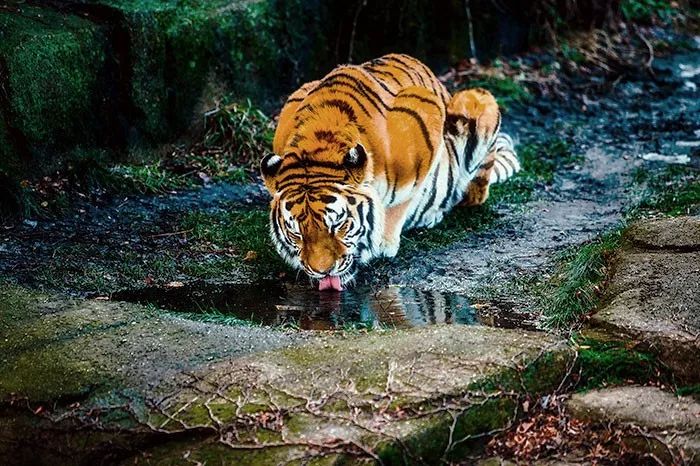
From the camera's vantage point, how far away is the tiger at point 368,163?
231 inches

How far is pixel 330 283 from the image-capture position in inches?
231

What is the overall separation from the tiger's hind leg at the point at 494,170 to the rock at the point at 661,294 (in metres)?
1.88

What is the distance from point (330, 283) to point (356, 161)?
68cm

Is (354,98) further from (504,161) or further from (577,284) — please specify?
(504,161)

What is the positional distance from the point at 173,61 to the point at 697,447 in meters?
5.54

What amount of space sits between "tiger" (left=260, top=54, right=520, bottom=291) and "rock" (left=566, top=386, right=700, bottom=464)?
1.98 metres

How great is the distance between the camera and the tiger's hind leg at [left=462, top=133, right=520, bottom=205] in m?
7.43

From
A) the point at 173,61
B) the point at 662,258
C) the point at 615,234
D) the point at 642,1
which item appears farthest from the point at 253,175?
the point at 642,1

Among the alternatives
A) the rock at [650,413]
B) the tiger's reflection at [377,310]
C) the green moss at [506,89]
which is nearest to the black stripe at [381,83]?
the tiger's reflection at [377,310]

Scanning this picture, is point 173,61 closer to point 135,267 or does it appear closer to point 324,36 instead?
point 324,36

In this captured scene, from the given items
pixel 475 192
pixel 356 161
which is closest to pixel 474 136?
pixel 475 192

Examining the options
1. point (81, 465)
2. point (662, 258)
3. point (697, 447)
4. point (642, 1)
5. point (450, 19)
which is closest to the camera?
point (697, 447)

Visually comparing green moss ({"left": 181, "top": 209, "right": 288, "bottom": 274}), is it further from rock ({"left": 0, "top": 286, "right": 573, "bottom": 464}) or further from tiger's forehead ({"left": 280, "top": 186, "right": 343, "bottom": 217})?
rock ({"left": 0, "top": 286, "right": 573, "bottom": 464})

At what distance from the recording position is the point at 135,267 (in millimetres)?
6039
